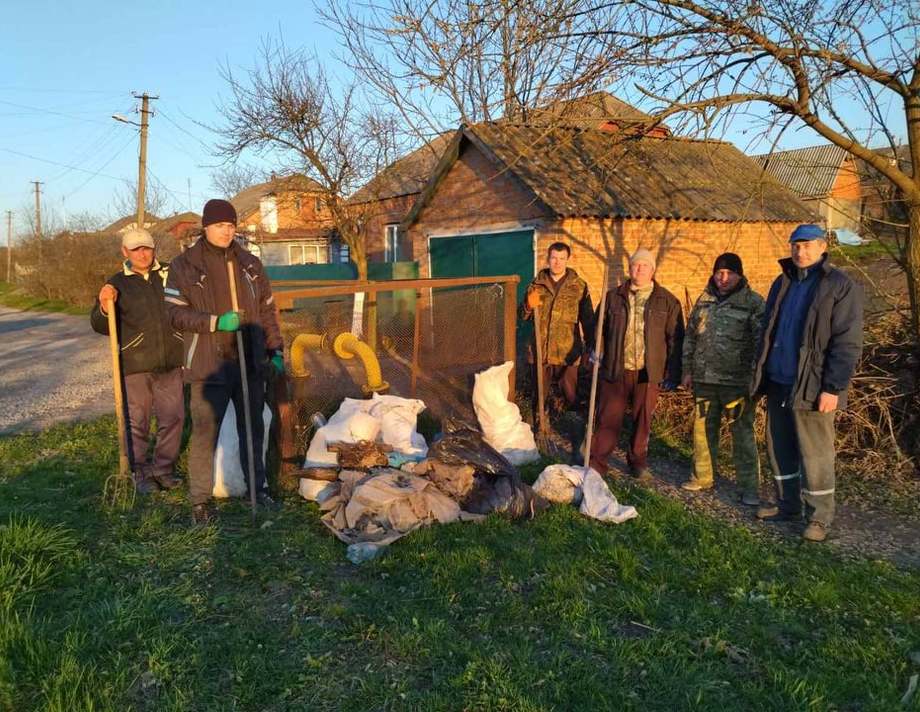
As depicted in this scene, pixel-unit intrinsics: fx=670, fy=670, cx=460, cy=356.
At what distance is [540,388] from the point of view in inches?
253

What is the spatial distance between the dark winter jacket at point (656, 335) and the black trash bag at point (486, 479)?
1.26 meters

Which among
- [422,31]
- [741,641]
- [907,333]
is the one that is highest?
[422,31]

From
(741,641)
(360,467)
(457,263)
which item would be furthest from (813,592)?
(457,263)

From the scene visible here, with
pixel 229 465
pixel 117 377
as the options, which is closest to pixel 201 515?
pixel 229 465

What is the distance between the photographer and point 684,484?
5266mm

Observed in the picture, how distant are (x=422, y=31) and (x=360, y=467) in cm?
337

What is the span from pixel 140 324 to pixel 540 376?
3482 mm

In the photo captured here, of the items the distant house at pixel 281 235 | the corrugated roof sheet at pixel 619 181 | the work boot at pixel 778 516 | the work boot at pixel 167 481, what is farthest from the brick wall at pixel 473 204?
the distant house at pixel 281 235

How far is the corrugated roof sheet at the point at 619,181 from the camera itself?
9.16 metres

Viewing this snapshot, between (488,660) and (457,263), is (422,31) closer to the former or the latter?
(488,660)

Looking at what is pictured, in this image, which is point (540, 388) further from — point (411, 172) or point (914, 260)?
point (411, 172)

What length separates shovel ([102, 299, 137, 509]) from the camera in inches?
186

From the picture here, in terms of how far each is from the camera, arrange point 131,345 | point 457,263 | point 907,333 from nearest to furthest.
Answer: point 131,345, point 907,333, point 457,263

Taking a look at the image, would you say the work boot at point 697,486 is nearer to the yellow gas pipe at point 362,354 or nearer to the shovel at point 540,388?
the shovel at point 540,388
